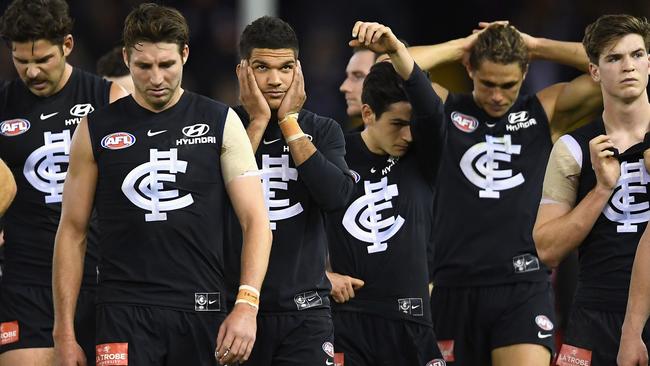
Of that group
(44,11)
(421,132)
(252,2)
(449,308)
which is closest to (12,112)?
(44,11)

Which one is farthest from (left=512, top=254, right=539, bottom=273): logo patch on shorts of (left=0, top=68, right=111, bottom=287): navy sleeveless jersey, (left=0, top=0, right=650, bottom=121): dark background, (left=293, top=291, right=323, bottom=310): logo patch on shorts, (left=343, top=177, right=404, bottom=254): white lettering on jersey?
(left=0, top=0, right=650, bottom=121): dark background

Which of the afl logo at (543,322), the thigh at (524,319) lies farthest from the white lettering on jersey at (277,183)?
the afl logo at (543,322)

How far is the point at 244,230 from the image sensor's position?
6426 mm

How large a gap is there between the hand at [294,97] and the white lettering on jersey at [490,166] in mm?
1808

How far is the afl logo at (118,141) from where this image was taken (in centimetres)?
653

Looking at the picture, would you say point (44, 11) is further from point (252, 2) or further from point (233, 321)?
point (252, 2)

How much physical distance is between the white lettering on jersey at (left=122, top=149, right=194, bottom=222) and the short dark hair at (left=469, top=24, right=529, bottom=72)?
2752 millimetres

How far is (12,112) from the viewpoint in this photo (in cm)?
804

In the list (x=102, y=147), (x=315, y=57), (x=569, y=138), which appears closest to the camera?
(x=102, y=147)

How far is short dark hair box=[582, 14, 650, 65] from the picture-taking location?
22.7 feet

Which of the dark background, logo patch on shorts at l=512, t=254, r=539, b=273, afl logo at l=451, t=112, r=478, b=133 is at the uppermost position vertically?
the dark background

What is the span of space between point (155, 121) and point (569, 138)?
2.22m

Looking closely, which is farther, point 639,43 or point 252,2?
point 252,2

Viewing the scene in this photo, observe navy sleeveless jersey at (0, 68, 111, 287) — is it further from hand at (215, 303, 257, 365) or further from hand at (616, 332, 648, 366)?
hand at (616, 332, 648, 366)
